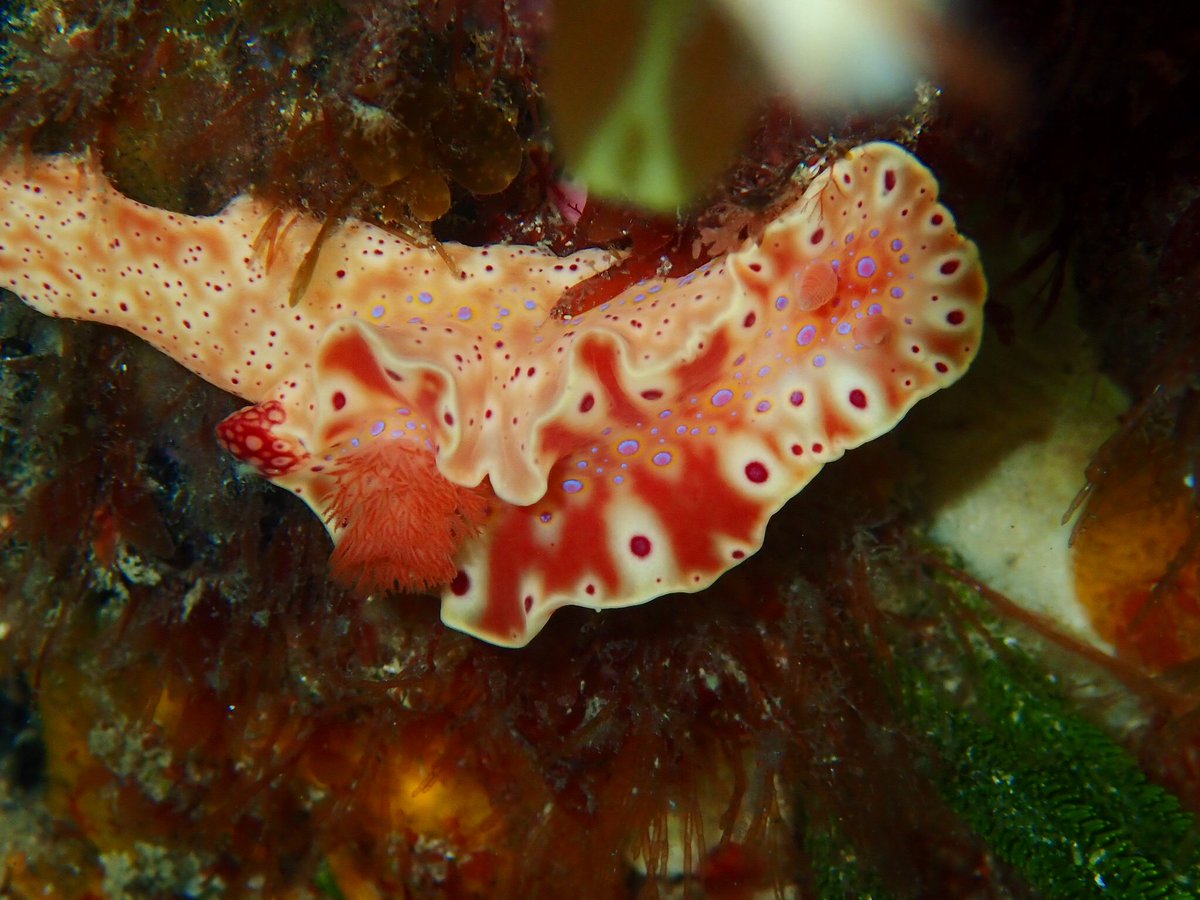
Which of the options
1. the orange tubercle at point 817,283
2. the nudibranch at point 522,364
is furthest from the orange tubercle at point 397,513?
the orange tubercle at point 817,283

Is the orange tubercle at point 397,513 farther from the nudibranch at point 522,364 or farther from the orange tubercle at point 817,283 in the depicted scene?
the orange tubercle at point 817,283

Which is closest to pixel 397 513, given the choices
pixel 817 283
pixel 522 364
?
pixel 522 364

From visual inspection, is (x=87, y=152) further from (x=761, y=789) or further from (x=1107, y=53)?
(x=761, y=789)

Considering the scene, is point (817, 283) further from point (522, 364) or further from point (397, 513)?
point (397, 513)

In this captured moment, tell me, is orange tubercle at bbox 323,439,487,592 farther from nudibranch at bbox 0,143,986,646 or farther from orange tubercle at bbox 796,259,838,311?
orange tubercle at bbox 796,259,838,311

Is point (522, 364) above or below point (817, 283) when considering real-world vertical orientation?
below

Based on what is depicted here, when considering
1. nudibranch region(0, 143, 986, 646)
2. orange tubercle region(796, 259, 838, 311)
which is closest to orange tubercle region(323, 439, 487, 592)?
nudibranch region(0, 143, 986, 646)

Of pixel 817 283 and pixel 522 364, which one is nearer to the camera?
pixel 817 283
